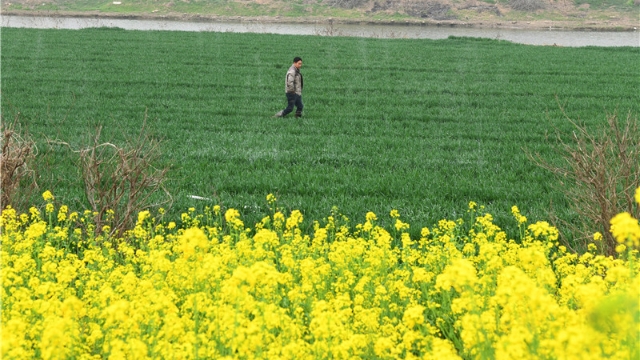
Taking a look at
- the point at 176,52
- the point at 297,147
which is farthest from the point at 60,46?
the point at 297,147

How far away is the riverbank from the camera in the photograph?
5997cm

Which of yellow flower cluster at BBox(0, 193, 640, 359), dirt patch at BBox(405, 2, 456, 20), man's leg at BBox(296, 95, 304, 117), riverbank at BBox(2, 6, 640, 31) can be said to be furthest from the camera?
dirt patch at BBox(405, 2, 456, 20)

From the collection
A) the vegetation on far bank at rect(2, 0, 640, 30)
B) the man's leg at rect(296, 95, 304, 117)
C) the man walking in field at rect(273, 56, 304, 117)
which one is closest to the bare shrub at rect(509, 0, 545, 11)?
the vegetation on far bank at rect(2, 0, 640, 30)

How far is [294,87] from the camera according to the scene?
15.6 metres

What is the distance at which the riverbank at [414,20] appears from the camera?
60.0 m

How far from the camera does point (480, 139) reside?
14234 mm

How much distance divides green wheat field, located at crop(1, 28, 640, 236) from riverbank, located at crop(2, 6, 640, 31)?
100ft

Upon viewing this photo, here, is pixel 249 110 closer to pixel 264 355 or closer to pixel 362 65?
pixel 362 65

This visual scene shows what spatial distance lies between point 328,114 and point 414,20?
51.2 metres

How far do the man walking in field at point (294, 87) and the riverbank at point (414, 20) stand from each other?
44.1m

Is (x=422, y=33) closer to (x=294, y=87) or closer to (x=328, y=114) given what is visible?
(x=328, y=114)

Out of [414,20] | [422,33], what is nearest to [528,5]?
[414,20]

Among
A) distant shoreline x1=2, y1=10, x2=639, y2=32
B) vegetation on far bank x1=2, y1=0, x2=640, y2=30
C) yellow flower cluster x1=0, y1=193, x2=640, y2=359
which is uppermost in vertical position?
vegetation on far bank x1=2, y1=0, x2=640, y2=30

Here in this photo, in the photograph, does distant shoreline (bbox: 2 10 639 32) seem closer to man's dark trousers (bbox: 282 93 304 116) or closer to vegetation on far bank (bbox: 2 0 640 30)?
vegetation on far bank (bbox: 2 0 640 30)
